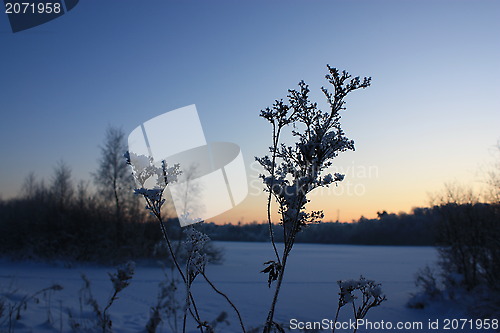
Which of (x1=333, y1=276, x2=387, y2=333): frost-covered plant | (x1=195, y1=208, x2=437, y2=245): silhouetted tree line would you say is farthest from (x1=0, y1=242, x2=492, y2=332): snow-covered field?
(x1=195, y1=208, x2=437, y2=245): silhouetted tree line

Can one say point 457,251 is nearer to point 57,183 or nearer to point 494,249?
point 494,249

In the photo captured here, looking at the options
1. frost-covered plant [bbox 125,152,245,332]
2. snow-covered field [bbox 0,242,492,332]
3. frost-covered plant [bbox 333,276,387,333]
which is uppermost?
frost-covered plant [bbox 125,152,245,332]

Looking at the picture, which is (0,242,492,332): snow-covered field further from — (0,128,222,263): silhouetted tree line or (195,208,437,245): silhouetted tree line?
(195,208,437,245): silhouetted tree line

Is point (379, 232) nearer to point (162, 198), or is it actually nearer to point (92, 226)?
point (92, 226)

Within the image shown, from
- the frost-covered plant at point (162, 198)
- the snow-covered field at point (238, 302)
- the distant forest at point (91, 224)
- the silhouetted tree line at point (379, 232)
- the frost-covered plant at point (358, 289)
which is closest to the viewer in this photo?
the frost-covered plant at point (162, 198)

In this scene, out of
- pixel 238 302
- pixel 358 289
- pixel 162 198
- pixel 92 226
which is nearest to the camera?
pixel 162 198

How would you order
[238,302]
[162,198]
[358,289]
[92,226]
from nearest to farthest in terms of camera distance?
[162,198] → [358,289] → [238,302] → [92,226]

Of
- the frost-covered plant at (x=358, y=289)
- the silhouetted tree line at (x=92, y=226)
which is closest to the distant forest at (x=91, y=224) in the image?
the silhouetted tree line at (x=92, y=226)

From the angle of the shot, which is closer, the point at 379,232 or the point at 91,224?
the point at 91,224

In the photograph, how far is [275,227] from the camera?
5.96 ft

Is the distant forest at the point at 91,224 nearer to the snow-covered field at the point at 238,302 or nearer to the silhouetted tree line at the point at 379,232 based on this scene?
the snow-covered field at the point at 238,302

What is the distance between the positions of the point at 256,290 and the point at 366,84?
12.5 meters

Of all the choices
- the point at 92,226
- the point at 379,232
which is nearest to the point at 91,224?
the point at 92,226

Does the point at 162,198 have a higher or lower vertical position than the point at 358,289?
higher
